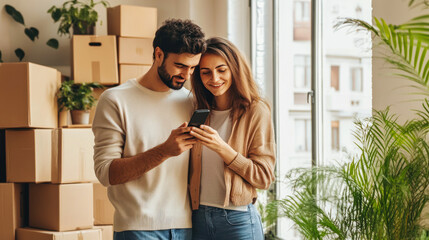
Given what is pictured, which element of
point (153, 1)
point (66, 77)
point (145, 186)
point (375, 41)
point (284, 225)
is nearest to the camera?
point (145, 186)

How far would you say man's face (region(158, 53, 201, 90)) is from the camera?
171cm

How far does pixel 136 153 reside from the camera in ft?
5.55

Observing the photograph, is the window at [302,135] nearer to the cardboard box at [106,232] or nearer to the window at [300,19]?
the window at [300,19]

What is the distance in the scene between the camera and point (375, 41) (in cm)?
198

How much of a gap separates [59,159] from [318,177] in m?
2.13

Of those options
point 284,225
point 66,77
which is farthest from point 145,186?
point 66,77

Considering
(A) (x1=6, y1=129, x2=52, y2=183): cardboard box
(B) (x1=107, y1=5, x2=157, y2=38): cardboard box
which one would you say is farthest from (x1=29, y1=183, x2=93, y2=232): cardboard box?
(B) (x1=107, y1=5, x2=157, y2=38): cardboard box

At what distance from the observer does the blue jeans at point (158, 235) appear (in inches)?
64.9

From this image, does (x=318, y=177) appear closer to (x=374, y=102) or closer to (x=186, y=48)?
(x=374, y=102)

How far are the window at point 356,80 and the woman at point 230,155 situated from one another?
2.12m

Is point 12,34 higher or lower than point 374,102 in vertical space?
higher

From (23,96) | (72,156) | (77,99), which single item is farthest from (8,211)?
(77,99)

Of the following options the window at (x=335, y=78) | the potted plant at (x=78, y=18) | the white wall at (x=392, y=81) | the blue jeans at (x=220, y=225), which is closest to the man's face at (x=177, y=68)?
the blue jeans at (x=220, y=225)

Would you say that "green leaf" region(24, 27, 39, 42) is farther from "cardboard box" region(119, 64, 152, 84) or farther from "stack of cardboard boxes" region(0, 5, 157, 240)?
"cardboard box" region(119, 64, 152, 84)
